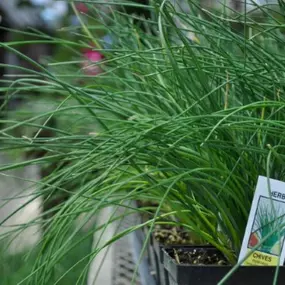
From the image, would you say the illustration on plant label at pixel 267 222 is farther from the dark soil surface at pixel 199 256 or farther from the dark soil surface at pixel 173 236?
the dark soil surface at pixel 173 236

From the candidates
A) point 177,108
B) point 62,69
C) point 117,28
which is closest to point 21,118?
point 62,69

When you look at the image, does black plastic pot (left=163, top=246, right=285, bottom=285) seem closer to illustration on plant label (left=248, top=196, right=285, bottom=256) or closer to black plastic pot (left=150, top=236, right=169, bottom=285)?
illustration on plant label (left=248, top=196, right=285, bottom=256)

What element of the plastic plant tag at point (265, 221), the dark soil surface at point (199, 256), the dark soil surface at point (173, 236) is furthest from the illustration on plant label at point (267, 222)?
the dark soil surface at point (173, 236)

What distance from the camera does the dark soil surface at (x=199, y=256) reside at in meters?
0.78

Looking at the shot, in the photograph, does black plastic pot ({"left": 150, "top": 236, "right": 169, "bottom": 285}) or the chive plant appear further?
black plastic pot ({"left": 150, "top": 236, "right": 169, "bottom": 285})

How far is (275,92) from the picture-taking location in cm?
72

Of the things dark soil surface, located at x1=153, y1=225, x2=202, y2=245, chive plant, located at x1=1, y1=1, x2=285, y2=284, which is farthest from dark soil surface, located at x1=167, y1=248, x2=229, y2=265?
dark soil surface, located at x1=153, y1=225, x2=202, y2=245

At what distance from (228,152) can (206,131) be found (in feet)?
0.16

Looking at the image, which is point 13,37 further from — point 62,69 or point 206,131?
point 206,131

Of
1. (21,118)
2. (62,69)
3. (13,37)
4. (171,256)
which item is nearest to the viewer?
(171,256)

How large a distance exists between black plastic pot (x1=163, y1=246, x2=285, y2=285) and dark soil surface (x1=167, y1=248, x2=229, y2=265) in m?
0.09

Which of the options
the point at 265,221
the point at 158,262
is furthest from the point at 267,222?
the point at 158,262

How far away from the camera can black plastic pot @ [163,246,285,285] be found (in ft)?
2.18

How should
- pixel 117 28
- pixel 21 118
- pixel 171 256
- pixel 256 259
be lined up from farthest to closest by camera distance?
pixel 21 118
pixel 117 28
pixel 171 256
pixel 256 259
